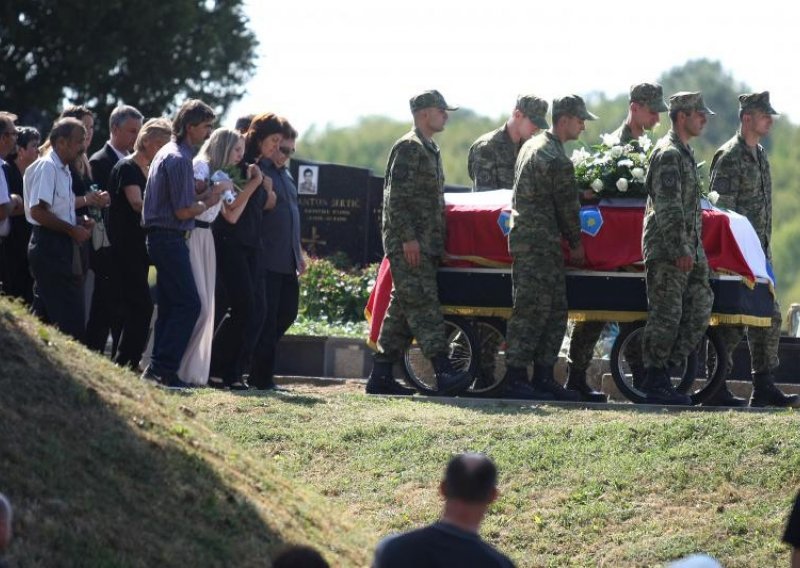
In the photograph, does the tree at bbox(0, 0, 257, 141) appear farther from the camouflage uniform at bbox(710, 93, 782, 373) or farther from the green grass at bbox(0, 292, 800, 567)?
the green grass at bbox(0, 292, 800, 567)

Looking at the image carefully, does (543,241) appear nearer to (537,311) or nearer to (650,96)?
(537,311)

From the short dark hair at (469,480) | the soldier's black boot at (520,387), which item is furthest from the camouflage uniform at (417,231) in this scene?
the short dark hair at (469,480)

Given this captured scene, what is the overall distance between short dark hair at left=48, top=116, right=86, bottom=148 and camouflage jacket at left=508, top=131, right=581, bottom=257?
3.41 m

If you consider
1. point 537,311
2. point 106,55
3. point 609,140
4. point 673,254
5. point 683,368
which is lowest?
point 683,368

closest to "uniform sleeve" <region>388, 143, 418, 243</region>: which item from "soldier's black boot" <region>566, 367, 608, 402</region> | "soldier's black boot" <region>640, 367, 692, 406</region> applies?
"soldier's black boot" <region>566, 367, 608, 402</region>

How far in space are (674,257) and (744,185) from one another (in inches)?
68.0

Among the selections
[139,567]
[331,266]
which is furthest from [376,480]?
[331,266]

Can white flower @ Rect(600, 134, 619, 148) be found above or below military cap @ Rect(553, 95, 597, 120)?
below

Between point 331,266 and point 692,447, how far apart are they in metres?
10.4

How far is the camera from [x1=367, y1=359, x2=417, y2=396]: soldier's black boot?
574 inches

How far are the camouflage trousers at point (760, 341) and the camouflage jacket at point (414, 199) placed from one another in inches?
91.4

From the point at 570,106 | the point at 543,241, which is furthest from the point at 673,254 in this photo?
the point at 570,106

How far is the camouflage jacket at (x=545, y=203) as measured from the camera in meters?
13.9

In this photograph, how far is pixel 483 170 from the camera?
15734 mm
